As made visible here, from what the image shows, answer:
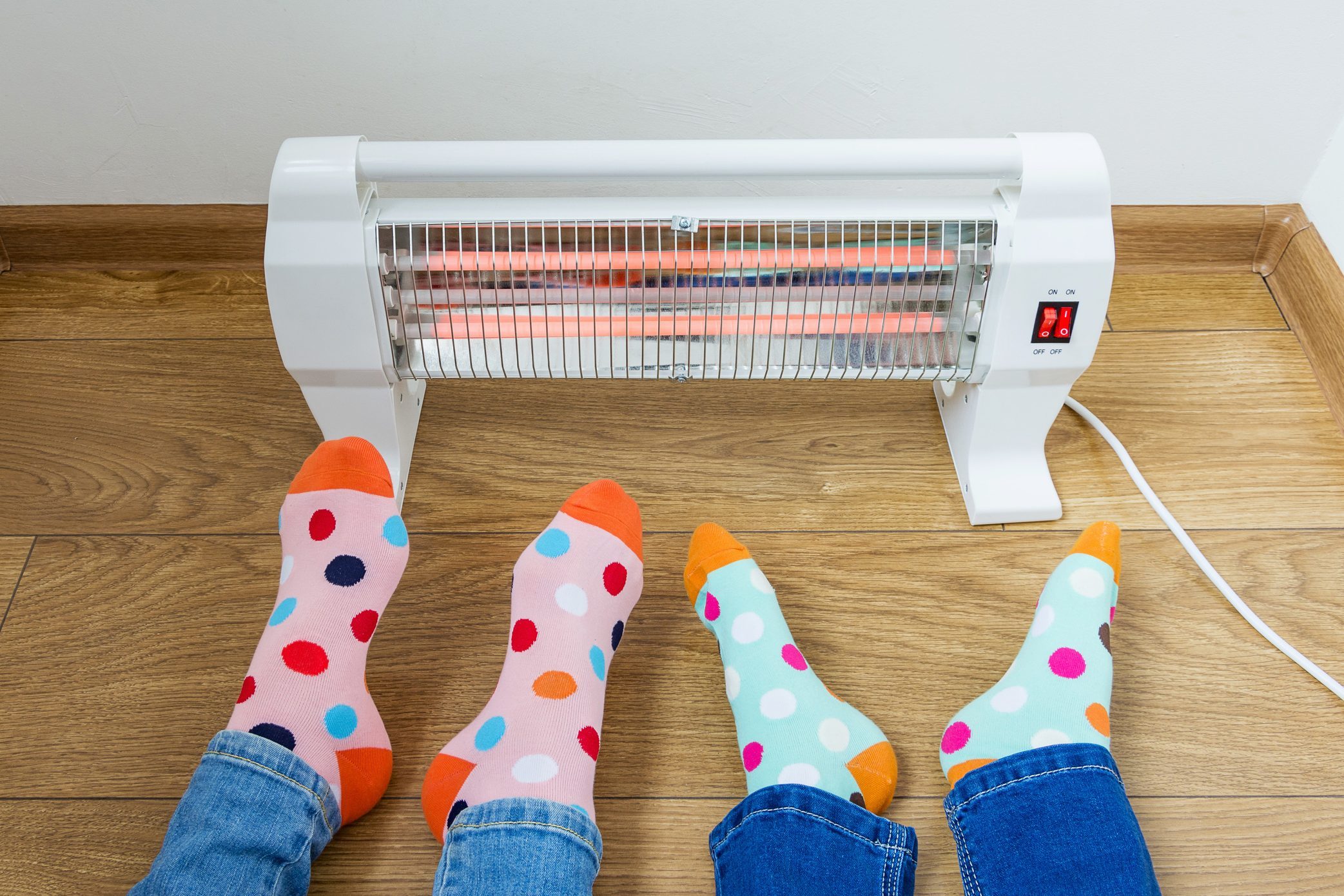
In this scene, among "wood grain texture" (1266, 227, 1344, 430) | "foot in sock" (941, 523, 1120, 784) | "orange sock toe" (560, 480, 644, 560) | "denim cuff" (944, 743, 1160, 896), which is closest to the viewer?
"denim cuff" (944, 743, 1160, 896)

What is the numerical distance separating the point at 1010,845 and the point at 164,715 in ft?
1.96

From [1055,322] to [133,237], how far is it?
91cm

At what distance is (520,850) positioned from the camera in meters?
0.61

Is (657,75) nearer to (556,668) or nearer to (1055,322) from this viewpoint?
(1055,322)

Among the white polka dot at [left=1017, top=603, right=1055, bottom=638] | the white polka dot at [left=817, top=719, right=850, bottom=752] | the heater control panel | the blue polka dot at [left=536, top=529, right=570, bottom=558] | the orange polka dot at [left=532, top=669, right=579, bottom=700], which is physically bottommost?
the white polka dot at [left=817, top=719, right=850, bottom=752]

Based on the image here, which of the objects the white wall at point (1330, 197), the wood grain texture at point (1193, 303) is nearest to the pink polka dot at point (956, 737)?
the wood grain texture at point (1193, 303)

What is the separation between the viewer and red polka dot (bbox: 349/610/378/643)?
739 millimetres

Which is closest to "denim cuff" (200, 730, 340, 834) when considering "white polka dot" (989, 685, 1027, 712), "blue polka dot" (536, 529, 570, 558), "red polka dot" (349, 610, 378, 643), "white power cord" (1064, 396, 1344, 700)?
"red polka dot" (349, 610, 378, 643)

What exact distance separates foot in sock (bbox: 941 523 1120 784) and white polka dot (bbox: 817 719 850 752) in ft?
0.23

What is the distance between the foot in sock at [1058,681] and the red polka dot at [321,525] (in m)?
0.48

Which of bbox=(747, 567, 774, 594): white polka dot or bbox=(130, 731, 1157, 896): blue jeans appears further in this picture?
bbox=(747, 567, 774, 594): white polka dot

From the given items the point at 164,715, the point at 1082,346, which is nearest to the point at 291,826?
the point at 164,715

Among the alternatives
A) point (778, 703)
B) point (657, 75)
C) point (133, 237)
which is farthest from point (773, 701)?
point (133, 237)

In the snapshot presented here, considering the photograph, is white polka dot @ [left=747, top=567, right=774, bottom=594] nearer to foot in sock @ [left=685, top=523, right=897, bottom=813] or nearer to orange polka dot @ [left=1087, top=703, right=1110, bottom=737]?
foot in sock @ [left=685, top=523, right=897, bottom=813]
